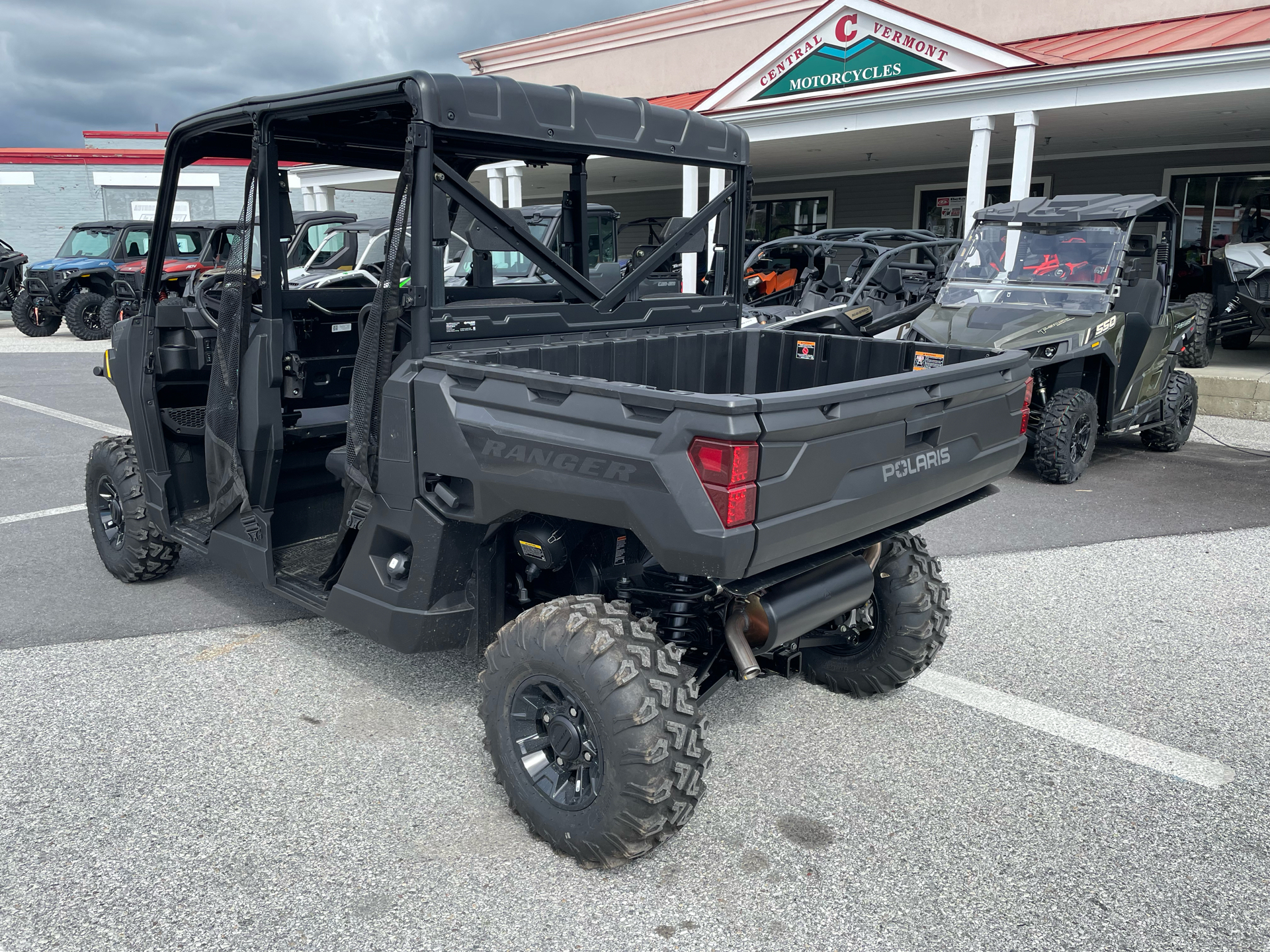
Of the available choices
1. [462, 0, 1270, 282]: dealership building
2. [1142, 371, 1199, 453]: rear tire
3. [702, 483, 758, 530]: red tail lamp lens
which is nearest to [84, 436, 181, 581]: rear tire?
[702, 483, 758, 530]: red tail lamp lens

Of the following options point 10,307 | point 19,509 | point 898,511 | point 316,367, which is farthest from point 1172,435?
point 10,307

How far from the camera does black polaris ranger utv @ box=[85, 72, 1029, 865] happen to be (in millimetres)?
2602

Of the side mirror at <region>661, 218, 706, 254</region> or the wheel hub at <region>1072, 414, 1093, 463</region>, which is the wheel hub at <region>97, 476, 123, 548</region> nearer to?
the side mirror at <region>661, 218, 706, 254</region>

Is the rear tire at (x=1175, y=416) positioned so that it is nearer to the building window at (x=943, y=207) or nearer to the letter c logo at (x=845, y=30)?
the letter c logo at (x=845, y=30)

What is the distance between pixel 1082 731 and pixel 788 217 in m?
19.1

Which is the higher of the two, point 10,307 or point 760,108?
point 760,108

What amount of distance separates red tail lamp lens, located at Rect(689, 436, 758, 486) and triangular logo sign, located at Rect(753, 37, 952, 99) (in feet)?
39.9

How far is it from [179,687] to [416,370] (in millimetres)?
1834

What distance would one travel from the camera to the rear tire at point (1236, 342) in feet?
45.3

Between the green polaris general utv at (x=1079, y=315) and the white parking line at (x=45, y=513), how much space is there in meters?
6.25

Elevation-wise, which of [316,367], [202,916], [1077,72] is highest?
[1077,72]

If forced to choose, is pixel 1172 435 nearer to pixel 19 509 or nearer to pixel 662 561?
pixel 662 561

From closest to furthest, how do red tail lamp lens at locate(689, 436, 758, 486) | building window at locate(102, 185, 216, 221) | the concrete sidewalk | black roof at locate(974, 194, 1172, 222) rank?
1. red tail lamp lens at locate(689, 436, 758, 486)
2. black roof at locate(974, 194, 1172, 222)
3. the concrete sidewalk
4. building window at locate(102, 185, 216, 221)

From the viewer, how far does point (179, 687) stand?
3887 millimetres
